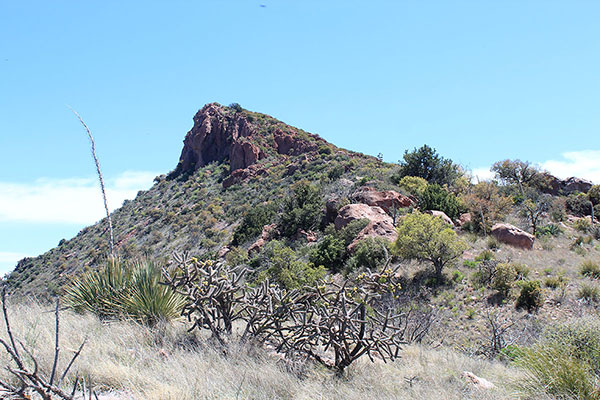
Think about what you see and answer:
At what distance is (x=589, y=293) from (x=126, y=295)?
1491 centimetres

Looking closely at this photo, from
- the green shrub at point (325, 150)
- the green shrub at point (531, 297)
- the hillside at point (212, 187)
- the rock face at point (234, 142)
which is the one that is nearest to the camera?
the green shrub at point (531, 297)

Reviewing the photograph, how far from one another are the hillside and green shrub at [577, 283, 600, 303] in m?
18.5

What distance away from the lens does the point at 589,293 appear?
14.0 metres

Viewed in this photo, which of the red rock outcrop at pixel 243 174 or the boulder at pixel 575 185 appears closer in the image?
the boulder at pixel 575 185

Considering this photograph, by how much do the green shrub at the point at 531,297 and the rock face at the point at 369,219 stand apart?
6.72 m

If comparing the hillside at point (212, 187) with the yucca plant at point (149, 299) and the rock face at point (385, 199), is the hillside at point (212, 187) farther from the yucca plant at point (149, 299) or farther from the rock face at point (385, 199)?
the yucca plant at point (149, 299)

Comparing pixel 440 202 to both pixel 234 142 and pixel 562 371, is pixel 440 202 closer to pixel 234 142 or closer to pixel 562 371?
pixel 562 371

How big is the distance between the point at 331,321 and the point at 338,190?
1091 inches

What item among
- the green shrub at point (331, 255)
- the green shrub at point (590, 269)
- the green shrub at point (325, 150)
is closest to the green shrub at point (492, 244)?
the green shrub at point (590, 269)

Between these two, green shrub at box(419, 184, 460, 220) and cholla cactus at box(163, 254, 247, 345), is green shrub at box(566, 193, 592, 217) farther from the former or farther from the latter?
cholla cactus at box(163, 254, 247, 345)

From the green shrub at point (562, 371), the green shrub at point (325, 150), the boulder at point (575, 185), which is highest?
the green shrub at point (325, 150)

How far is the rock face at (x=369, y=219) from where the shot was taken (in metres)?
20.4

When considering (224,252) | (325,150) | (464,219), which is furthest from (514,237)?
(325,150)

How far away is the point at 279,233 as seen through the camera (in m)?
27.6
